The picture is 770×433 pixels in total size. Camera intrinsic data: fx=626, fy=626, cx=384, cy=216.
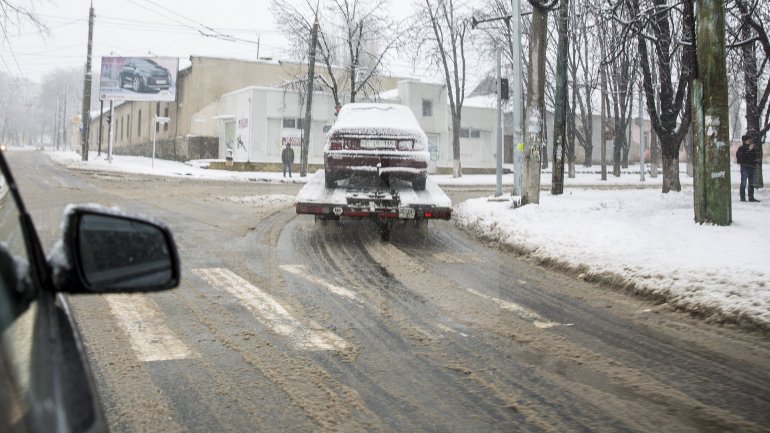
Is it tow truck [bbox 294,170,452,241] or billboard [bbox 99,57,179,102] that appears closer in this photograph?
tow truck [bbox 294,170,452,241]

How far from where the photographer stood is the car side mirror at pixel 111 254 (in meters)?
1.36

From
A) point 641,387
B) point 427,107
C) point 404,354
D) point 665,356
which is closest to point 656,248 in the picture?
point 665,356

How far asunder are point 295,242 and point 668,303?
4956mm

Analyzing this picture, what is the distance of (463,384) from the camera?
3496 mm

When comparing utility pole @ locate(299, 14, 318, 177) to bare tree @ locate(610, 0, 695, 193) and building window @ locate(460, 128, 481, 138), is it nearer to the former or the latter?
bare tree @ locate(610, 0, 695, 193)

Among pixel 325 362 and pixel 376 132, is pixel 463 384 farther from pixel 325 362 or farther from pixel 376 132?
pixel 376 132

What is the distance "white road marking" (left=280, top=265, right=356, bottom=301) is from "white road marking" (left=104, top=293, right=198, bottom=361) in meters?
1.62

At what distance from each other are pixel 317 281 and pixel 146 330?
2.17 m

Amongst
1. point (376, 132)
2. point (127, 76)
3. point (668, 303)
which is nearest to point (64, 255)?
point (668, 303)

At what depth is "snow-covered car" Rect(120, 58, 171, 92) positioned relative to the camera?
37344mm

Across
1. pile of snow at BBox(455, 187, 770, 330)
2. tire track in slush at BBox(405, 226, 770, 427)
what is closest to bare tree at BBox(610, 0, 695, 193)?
pile of snow at BBox(455, 187, 770, 330)

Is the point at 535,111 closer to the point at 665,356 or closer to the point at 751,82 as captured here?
the point at 751,82

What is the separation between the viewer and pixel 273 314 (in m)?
4.96

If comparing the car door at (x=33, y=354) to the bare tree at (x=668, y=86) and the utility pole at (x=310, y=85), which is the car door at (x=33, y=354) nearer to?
the bare tree at (x=668, y=86)
